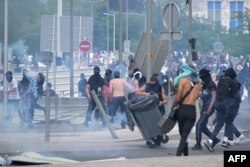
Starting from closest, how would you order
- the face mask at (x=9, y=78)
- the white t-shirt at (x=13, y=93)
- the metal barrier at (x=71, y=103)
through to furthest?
1. the face mask at (x=9, y=78)
2. the white t-shirt at (x=13, y=93)
3. the metal barrier at (x=71, y=103)

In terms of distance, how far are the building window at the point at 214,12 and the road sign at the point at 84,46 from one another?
35514mm

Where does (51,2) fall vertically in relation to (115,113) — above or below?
above

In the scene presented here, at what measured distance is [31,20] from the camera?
2534 cm

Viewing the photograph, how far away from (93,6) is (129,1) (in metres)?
7.25

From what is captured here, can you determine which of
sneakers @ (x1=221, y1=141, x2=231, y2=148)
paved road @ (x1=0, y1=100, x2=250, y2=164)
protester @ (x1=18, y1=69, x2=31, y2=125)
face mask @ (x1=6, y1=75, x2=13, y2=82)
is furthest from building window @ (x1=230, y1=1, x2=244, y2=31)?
sneakers @ (x1=221, y1=141, x2=231, y2=148)

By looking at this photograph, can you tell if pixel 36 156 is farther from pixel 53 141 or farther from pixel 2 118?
pixel 2 118

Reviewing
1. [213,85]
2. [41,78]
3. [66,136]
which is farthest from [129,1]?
[213,85]

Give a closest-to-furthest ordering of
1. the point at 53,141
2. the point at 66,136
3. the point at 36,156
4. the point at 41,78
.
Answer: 1. the point at 36,156
2. the point at 53,141
3. the point at 66,136
4. the point at 41,78

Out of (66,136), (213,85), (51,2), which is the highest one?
(51,2)

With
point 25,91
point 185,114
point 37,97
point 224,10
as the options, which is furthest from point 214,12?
point 185,114

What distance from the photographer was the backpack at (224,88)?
18.5 metres

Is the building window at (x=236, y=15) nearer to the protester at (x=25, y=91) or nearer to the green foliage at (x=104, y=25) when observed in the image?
the green foliage at (x=104, y=25)

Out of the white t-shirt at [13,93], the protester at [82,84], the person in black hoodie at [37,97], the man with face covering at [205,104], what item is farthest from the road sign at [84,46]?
the man with face covering at [205,104]

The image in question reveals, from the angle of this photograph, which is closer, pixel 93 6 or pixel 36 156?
pixel 36 156
